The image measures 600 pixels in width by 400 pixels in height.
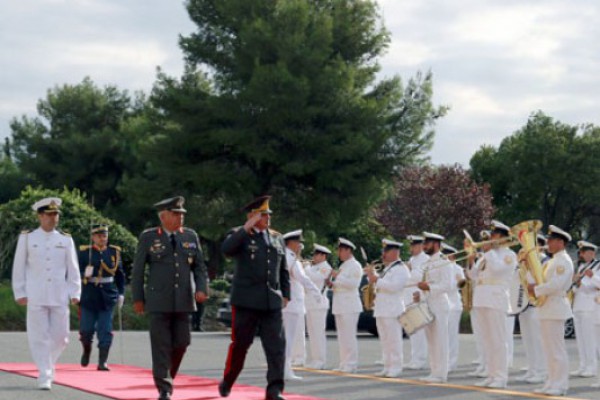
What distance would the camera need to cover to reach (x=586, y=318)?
17.9 metres

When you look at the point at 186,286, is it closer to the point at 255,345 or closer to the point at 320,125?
the point at 255,345

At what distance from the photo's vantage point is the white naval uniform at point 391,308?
16922mm

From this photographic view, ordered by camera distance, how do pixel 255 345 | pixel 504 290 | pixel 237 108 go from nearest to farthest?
pixel 504 290 < pixel 255 345 < pixel 237 108

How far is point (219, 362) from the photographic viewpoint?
1905 centimetres

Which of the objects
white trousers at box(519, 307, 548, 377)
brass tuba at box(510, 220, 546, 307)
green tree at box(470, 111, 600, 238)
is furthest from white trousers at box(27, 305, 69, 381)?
green tree at box(470, 111, 600, 238)

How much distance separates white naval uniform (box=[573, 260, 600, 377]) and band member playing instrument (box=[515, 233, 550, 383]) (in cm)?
89

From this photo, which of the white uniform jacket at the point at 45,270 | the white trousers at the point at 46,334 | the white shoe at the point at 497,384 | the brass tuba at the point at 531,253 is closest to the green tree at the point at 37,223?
the white uniform jacket at the point at 45,270

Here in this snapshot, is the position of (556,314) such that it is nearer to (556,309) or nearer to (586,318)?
(556,309)

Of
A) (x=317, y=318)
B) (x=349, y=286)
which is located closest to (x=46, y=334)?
(x=349, y=286)

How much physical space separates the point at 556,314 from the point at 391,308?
348cm

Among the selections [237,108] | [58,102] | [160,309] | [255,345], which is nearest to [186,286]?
[160,309]

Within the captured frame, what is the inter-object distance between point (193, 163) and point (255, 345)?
21303 mm

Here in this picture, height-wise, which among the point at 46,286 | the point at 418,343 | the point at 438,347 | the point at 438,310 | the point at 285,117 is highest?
the point at 285,117

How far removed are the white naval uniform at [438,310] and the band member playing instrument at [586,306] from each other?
240 cm
